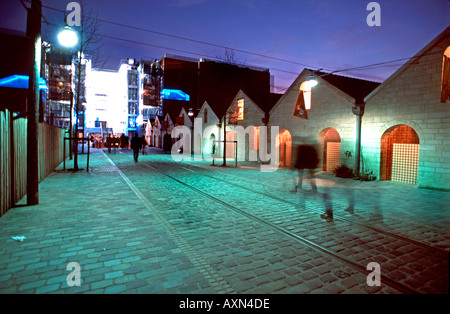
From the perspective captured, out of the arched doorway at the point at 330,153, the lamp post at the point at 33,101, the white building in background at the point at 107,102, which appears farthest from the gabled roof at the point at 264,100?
the white building in background at the point at 107,102

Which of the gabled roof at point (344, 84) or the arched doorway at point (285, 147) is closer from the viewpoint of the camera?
the gabled roof at point (344, 84)

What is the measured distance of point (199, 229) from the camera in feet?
17.5

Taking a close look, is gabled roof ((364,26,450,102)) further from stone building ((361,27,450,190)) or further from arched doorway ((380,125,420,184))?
arched doorway ((380,125,420,184))

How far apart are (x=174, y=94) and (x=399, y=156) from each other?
153 ft

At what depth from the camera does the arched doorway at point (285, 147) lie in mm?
19453

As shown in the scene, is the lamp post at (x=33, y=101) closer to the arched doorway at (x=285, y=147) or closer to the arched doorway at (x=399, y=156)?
the arched doorway at (x=399, y=156)

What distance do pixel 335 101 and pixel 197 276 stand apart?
14.3 metres

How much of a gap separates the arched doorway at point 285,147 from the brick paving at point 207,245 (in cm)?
1120

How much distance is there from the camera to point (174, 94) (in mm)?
53031

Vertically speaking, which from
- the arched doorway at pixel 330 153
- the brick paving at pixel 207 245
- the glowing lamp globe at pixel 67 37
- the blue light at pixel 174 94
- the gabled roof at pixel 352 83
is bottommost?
the brick paving at pixel 207 245

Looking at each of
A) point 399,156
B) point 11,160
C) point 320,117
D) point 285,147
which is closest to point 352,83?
point 320,117

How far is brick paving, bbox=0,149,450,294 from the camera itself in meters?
3.30

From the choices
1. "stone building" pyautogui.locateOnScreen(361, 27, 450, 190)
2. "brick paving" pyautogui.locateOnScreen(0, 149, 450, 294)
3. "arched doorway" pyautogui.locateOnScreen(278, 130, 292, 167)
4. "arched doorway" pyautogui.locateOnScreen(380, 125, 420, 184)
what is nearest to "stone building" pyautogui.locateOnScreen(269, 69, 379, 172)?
"arched doorway" pyautogui.locateOnScreen(278, 130, 292, 167)
